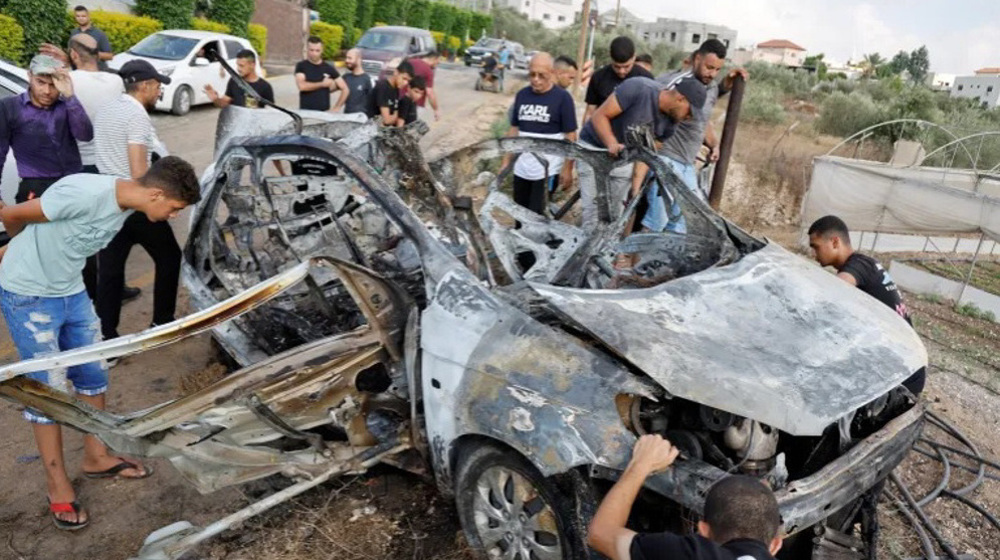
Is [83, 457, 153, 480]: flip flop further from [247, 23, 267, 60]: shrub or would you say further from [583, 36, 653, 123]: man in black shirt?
[247, 23, 267, 60]: shrub

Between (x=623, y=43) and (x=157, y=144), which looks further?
(x=623, y=43)

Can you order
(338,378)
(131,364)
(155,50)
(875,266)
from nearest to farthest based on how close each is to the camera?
(338,378)
(875,266)
(131,364)
(155,50)

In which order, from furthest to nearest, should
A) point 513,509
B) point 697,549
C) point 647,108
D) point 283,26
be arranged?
point 283,26 → point 647,108 → point 513,509 → point 697,549

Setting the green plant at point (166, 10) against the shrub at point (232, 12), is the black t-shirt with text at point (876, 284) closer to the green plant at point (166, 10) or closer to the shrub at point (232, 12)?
the green plant at point (166, 10)

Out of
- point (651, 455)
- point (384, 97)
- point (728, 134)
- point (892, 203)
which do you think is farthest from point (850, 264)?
point (892, 203)

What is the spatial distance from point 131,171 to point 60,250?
4.64ft

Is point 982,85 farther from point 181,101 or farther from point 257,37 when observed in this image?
point 181,101

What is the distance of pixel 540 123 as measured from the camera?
6043 millimetres

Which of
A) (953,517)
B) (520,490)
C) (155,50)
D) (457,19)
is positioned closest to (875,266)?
(953,517)

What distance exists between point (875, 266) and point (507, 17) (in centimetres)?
5531

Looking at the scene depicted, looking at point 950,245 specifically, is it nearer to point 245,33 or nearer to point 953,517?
point 953,517

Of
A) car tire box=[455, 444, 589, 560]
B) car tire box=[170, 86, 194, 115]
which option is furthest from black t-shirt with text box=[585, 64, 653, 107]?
car tire box=[170, 86, 194, 115]

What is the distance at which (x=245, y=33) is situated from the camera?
22406mm

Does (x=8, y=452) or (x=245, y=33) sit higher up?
(x=245, y=33)
